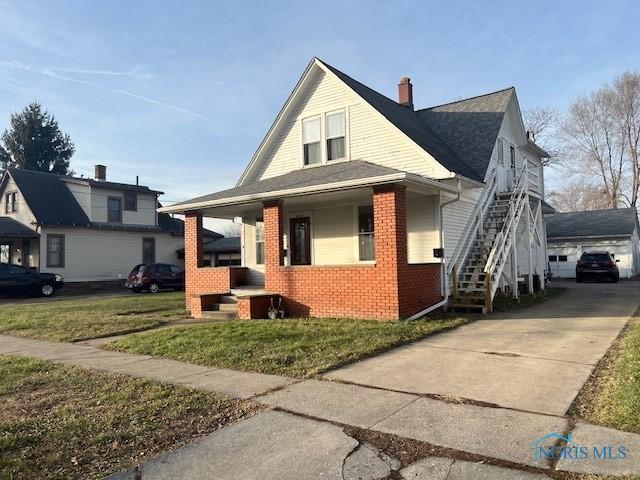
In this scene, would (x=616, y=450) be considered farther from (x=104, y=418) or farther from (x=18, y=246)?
(x=18, y=246)

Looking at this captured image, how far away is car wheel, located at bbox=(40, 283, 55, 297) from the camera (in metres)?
22.5

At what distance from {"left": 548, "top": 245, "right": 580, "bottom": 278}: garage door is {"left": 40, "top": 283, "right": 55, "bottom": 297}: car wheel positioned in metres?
28.4

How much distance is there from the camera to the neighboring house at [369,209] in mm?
10531

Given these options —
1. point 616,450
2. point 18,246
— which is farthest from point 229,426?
point 18,246

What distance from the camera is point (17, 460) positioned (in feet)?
12.1

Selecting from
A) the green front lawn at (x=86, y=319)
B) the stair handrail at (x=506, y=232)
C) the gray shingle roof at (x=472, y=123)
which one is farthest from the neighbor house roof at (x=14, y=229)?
the stair handrail at (x=506, y=232)

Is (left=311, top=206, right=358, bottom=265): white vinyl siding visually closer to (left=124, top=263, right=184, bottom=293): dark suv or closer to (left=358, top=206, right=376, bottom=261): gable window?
(left=358, top=206, right=376, bottom=261): gable window

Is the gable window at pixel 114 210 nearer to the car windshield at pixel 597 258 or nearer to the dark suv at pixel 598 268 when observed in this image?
the dark suv at pixel 598 268

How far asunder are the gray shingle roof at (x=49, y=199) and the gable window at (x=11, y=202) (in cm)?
102

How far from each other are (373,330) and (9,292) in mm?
19874

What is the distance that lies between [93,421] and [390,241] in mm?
6822

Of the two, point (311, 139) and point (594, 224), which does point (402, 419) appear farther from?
point (594, 224)

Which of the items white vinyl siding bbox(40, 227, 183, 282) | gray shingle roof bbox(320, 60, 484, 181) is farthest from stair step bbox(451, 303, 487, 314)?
white vinyl siding bbox(40, 227, 183, 282)

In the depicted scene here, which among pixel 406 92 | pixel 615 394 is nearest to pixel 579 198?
pixel 406 92
